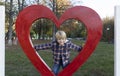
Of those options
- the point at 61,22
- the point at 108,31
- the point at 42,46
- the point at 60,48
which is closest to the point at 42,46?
the point at 42,46

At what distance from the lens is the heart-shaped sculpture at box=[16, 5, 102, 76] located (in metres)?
6.81

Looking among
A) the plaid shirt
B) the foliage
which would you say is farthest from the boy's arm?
the foliage

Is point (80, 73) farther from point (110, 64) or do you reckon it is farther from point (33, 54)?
point (33, 54)

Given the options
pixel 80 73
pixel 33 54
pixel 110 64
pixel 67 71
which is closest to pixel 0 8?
pixel 33 54

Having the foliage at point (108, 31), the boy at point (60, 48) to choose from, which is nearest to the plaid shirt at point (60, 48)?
the boy at point (60, 48)

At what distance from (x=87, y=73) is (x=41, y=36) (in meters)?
37.0

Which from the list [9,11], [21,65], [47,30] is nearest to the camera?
[21,65]

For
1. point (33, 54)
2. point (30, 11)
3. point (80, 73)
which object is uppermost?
point (30, 11)

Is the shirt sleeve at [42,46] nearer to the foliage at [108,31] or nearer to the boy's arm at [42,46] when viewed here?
the boy's arm at [42,46]

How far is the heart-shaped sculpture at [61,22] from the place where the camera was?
6812 mm

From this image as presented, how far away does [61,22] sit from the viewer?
22.7 feet

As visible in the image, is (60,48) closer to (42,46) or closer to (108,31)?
(42,46)

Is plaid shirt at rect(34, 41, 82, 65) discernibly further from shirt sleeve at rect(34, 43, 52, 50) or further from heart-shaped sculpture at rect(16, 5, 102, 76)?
heart-shaped sculpture at rect(16, 5, 102, 76)

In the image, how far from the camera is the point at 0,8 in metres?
6.56
